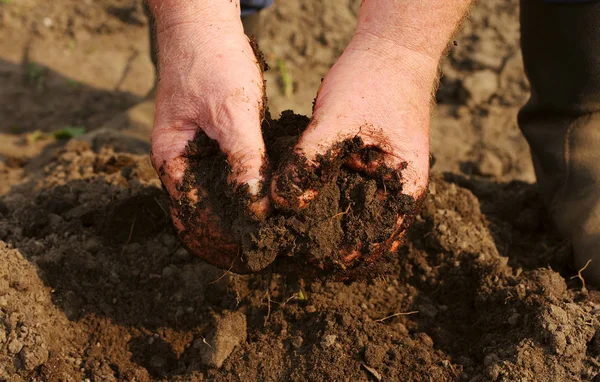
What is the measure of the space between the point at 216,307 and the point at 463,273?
0.95m

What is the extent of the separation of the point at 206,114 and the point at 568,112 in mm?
1653

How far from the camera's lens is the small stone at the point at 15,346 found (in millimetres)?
1810

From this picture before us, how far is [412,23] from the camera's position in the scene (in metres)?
1.84

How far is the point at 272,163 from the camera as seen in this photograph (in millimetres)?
1768

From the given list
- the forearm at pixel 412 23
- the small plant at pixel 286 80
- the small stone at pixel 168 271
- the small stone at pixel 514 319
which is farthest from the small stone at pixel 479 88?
the small stone at pixel 168 271

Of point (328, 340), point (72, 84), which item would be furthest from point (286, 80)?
point (328, 340)

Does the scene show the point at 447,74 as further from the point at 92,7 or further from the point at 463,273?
the point at 92,7

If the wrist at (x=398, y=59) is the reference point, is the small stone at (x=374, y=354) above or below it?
below

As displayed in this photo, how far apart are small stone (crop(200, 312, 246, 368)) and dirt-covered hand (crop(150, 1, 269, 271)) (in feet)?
0.73

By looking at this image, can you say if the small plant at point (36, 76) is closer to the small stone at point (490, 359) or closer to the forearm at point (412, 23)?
the forearm at point (412, 23)

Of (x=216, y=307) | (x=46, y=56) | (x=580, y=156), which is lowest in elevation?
(x=46, y=56)

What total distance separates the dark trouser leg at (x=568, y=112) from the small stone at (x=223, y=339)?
4.40 ft

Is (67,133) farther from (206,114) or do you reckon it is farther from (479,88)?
(479,88)

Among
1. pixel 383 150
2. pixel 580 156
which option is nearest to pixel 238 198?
pixel 383 150
